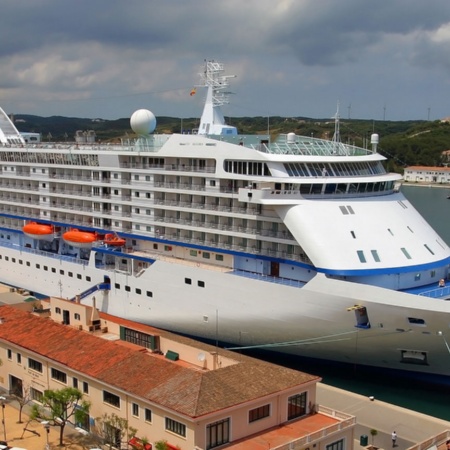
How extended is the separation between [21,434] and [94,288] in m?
11.0

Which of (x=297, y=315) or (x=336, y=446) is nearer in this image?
(x=336, y=446)

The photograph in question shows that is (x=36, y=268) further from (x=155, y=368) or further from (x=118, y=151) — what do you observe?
(x=155, y=368)

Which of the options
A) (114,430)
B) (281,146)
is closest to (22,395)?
(114,430)

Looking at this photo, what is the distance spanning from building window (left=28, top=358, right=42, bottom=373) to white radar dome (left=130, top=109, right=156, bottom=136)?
12.8 metres

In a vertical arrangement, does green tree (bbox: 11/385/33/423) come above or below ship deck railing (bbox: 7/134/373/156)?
below

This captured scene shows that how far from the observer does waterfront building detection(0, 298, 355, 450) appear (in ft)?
51.8

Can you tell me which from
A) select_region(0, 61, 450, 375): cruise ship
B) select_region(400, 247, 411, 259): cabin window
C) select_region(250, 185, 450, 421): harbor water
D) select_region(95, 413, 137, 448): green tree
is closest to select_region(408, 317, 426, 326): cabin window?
select_region(0, 61, 450, 375): cruise ship

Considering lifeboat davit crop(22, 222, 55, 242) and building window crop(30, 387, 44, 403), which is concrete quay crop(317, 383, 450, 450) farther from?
lifeboat davit crop(22, 222, 55, 242)

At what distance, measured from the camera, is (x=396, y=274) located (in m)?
21.8

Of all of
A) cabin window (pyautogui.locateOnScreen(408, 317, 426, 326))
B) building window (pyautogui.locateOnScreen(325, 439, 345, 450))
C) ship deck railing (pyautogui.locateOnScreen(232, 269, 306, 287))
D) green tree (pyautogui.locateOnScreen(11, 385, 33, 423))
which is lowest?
green tree (pyautogui.locateOnScreen(11, 385, 33, 423))

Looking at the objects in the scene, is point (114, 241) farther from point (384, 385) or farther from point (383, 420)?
point (383, 420)

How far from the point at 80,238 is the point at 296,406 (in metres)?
15.6

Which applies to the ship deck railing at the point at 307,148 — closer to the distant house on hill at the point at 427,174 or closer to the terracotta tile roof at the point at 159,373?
the terracotta tile roof at the point at 159,373

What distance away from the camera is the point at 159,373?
Result: 17406 mm
